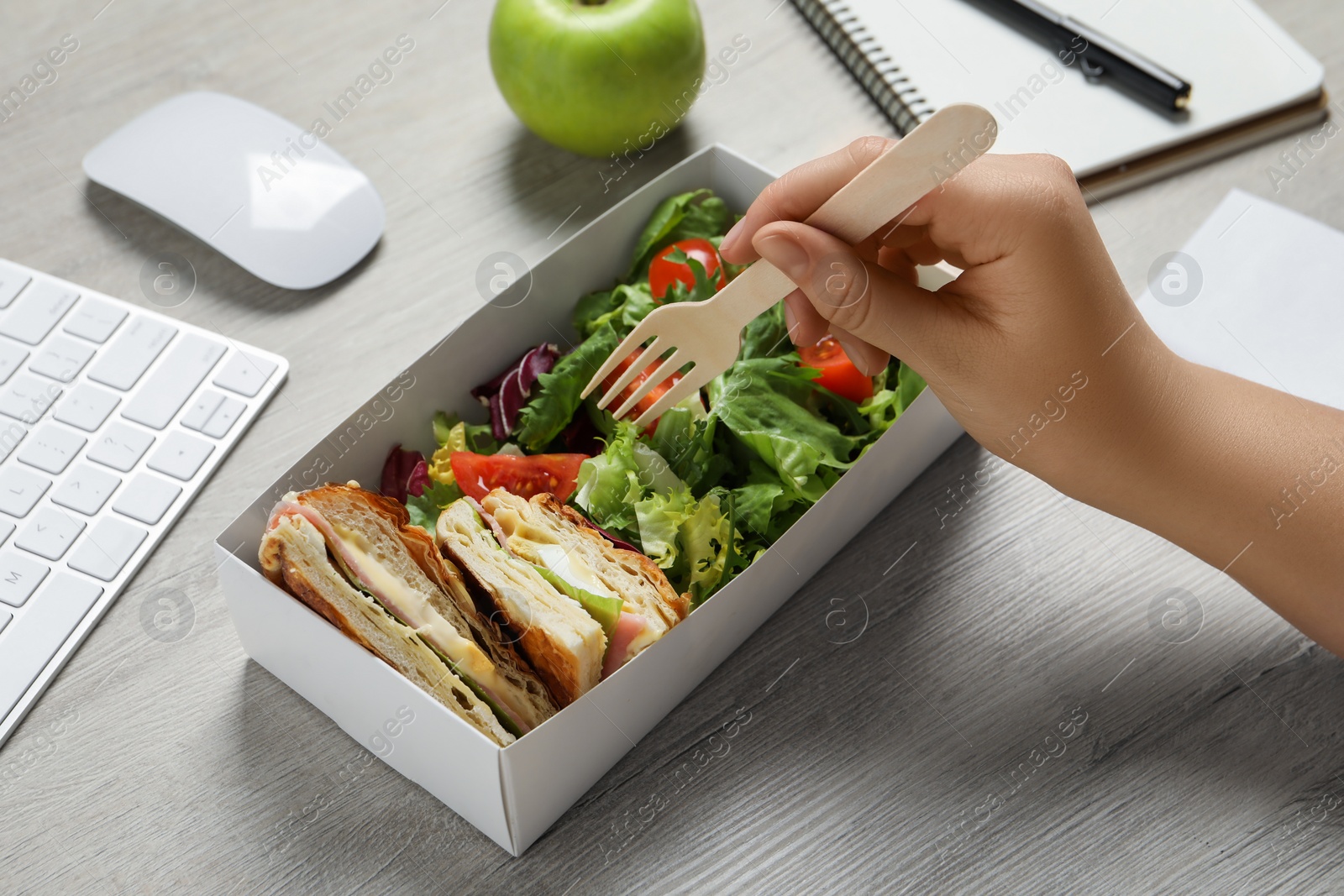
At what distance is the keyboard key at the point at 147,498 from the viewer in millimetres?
1031

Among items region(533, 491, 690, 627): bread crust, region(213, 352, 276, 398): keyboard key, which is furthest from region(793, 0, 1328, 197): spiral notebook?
region(213, 352, 276, 398): keyboard key

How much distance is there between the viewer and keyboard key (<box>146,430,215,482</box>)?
3.49 ft

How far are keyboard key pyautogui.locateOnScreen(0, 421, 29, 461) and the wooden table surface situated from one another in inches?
8.6

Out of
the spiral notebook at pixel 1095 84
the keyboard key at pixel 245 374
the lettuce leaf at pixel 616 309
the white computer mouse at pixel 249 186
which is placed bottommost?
the keyboard key at pixel 245 374

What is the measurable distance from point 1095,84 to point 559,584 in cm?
107

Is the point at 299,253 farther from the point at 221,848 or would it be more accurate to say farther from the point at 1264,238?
the point at 1264,238

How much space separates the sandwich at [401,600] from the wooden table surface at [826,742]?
A: 14cm

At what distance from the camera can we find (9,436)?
3.53 ft

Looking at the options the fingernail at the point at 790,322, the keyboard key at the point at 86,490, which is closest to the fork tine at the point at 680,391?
the fingernail at the point at 790,322

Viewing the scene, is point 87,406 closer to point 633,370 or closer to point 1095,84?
point 633,370

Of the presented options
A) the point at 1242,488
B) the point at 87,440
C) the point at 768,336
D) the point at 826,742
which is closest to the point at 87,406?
the point at 87,440

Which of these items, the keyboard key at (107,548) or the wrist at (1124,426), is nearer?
the wrist at (1124,426)

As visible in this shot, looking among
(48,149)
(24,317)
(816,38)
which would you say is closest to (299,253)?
(24,317)

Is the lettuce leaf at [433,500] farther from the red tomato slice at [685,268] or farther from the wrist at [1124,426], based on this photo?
the wrist at [1124,426]
